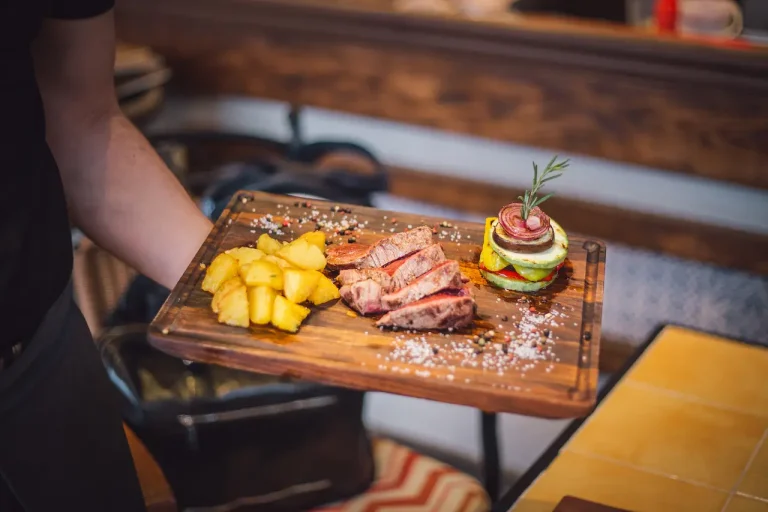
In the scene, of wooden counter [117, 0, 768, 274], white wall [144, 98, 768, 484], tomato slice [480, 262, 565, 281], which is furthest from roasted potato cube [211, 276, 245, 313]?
wooden counter [117, 0, 768, 274]

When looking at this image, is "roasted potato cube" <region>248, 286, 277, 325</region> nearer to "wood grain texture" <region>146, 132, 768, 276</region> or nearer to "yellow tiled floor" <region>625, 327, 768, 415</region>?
"yellow tiled floor" <region>625, 327, 768, 415</region>

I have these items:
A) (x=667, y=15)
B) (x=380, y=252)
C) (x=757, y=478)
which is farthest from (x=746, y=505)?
(x=667, y=15)

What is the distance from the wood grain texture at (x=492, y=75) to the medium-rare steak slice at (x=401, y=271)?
6.71ft

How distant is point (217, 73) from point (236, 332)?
2.91 m

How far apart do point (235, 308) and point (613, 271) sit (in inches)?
99.2

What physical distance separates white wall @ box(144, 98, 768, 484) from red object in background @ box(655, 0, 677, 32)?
0.63 meters

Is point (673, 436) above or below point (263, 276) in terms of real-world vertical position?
below

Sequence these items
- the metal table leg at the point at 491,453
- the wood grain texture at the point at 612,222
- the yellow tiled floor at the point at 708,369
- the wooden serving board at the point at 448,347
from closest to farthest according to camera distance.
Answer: the wooden serving board at the point at 448,347, the yellow tiled floor at the point at 708,369, the metal table leg at the point at 491,453, the wood grain texture at the point at 612,222

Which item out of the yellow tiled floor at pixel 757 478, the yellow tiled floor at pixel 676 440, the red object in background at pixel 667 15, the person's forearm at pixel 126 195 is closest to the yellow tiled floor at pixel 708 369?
the yellow tiled floor at pixel 676 440

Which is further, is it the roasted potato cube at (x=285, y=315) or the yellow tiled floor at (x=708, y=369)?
the yellow tiled floor at (x=708, y=369)

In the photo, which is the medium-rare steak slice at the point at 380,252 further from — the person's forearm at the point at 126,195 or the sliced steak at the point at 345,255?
the person's forearm at the point at 126,195

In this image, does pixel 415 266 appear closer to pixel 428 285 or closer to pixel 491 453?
pixel 428 285

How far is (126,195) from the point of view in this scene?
1.54m

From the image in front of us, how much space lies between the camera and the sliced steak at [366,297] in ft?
4.52
